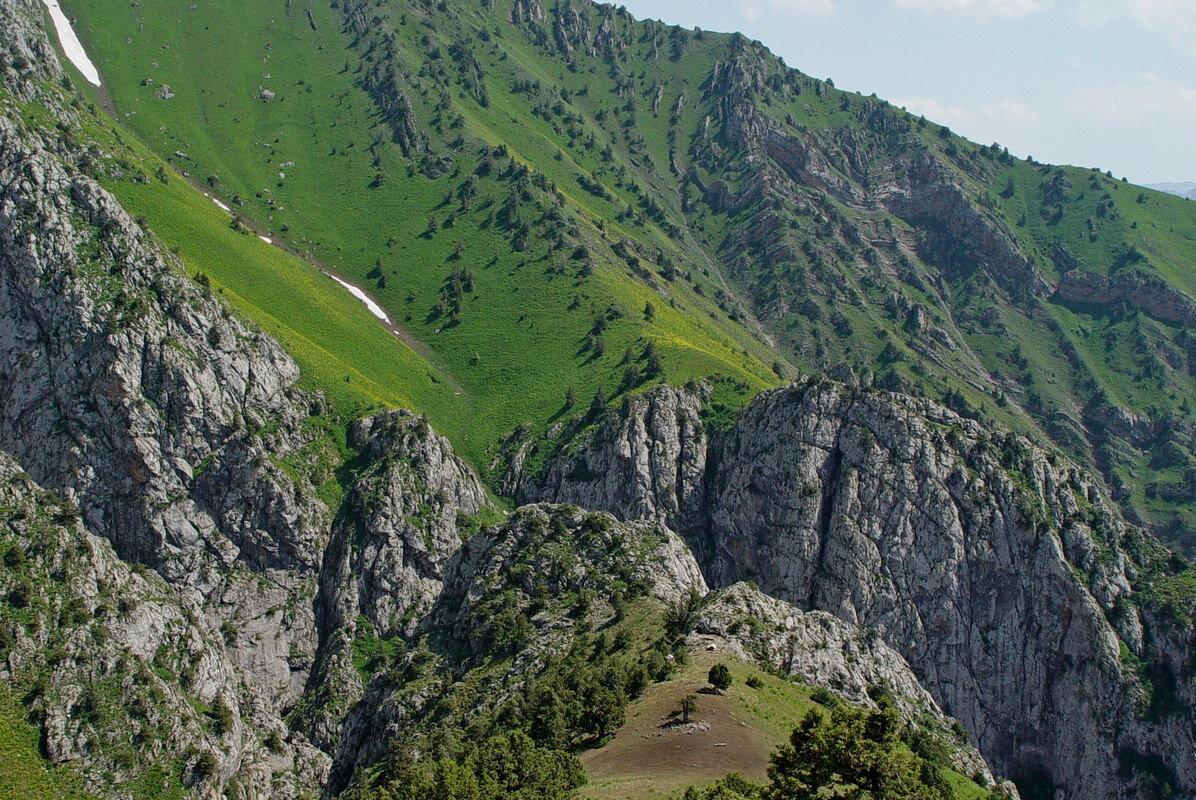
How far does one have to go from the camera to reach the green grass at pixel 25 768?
258ft

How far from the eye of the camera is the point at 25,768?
80500mm

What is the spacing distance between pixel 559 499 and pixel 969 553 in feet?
210

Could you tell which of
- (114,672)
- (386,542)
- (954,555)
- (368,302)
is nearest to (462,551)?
(386,542)

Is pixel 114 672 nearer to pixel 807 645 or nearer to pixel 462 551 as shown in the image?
pixel 462 551

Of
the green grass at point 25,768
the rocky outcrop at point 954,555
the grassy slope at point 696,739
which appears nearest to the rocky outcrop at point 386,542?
the rocky outcrop at point 954,555

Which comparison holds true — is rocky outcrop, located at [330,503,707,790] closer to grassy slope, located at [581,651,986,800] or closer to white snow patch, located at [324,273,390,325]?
grassy slope, located at [581,651,986,800]

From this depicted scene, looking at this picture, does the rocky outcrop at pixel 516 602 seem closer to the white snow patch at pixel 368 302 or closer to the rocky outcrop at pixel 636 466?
the rocky outcrop at pixel 636 466

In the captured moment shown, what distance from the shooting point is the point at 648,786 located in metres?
51.9

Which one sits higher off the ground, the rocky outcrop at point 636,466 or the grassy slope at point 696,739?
the rocky outcrop at point 636,466

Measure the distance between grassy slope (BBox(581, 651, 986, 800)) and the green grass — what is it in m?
52.1

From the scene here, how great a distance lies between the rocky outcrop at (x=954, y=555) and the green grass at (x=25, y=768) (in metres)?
81.9

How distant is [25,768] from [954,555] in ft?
387

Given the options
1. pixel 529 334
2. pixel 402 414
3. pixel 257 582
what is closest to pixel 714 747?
pixel 257 582

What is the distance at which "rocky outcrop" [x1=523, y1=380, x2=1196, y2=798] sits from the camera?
405 feet
